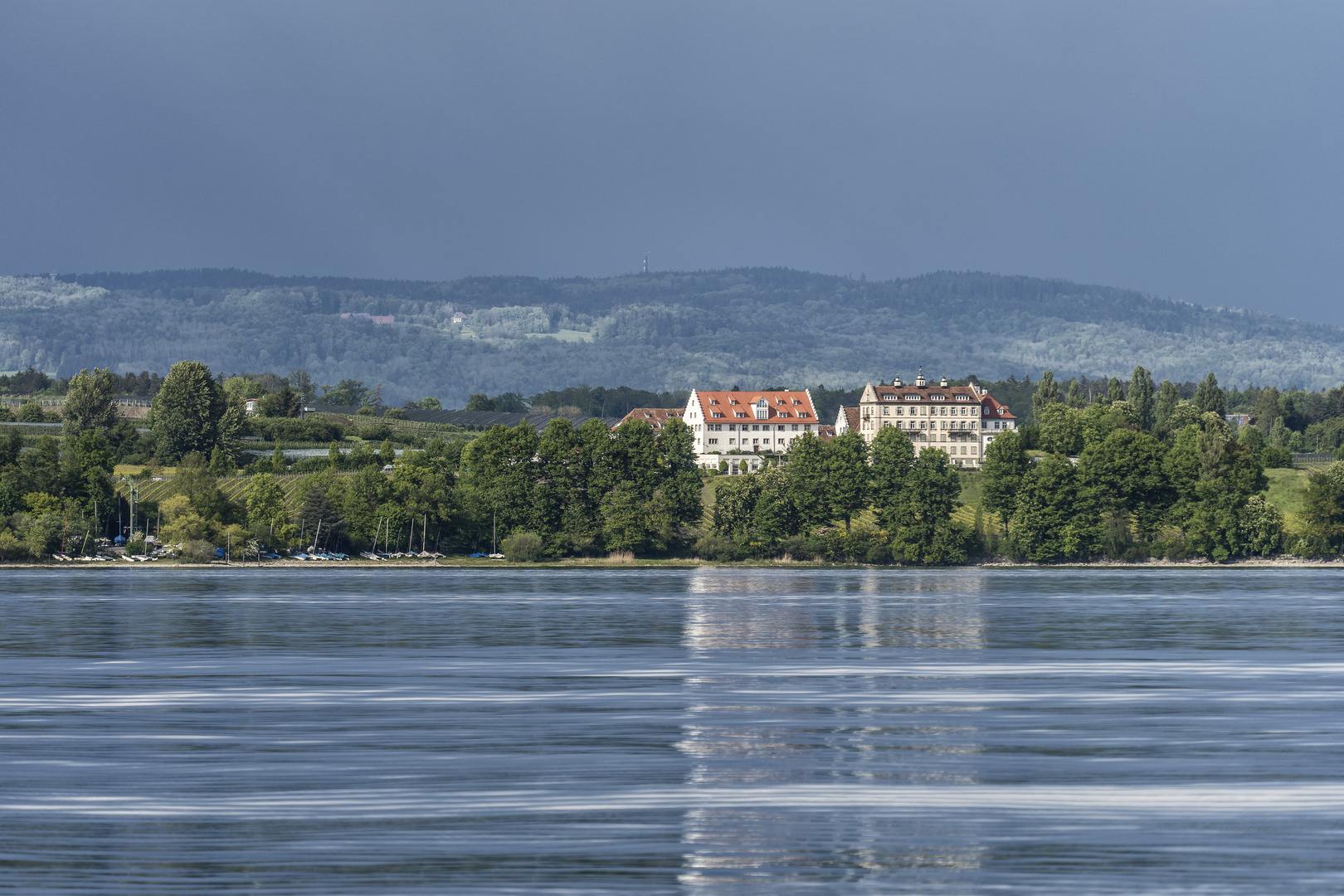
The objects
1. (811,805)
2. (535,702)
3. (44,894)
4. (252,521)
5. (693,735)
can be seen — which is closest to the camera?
(44,894)

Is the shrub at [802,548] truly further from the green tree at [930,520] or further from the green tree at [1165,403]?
the green tree at [1165,403]

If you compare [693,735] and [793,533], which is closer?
[693,735]

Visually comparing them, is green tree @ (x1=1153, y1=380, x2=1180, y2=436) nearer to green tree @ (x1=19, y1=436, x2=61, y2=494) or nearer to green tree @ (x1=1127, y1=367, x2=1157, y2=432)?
green tree @ (x1=1127, y1=367, x2=1157, y2=432)

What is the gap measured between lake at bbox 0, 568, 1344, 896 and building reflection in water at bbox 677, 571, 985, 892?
9cm

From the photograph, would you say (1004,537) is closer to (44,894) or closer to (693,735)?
(693,735)

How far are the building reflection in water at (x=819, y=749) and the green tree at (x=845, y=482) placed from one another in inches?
2547

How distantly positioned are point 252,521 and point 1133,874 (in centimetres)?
10955

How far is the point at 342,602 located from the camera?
6856 centimetres

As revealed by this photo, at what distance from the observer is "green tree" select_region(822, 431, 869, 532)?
4754 inches

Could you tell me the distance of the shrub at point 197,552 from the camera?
369 feet

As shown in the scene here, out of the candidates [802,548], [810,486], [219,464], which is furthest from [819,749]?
[219,464]

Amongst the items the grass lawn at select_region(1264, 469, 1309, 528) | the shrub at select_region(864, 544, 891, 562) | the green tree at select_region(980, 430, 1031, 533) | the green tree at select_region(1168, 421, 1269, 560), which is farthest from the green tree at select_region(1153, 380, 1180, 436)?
the shrub at select_region(864, 544, 891, 562)

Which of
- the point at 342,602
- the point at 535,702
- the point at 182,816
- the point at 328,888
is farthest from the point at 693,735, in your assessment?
the point at 342,602

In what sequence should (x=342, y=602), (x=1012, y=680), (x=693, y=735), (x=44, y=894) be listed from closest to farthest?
(x=44, y=894), (x=693, y=735), (x=1012, y=680), (x=342, y=602)
